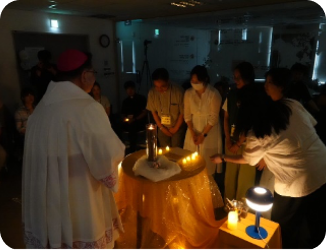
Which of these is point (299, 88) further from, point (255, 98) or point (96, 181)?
point (96, 181)

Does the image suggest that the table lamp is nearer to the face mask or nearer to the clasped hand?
the clasped hand

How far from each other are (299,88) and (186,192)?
2024mm

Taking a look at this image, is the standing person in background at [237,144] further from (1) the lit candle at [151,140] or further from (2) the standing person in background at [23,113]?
(2) the standing person in background at [23,113]

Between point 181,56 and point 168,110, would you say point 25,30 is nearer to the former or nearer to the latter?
point 181,56

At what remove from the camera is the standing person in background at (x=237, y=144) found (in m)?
2.44

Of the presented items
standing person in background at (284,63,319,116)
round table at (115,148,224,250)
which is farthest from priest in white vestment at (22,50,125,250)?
standing person in background at (284,63,319,116)

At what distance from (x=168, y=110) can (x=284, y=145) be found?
1688 millimetres

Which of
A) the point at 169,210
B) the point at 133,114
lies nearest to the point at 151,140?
the point at 169,210

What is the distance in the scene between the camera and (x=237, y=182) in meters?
2.67

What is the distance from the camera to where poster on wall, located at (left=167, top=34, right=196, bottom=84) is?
4.86 meters

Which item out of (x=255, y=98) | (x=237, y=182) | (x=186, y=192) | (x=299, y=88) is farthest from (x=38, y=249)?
(x=299, y=88)

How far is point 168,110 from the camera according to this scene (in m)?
3.21

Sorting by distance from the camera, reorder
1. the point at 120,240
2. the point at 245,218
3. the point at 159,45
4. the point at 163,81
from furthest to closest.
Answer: the point at 159,45
the point at 163,81
the point at 120,240
the point at 245,218

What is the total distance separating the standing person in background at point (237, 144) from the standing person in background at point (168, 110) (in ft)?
2.14
